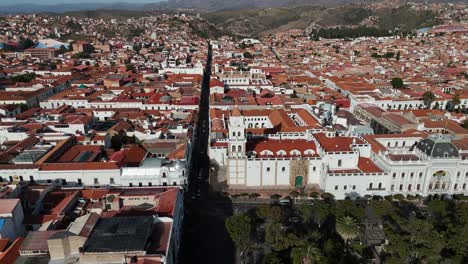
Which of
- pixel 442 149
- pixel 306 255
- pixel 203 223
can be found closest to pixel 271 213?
pixel 306 255

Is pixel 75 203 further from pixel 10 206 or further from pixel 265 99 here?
pixel 265 99

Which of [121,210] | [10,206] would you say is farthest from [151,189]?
[10,206]

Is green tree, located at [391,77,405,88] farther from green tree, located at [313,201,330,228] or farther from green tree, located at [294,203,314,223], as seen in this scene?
green tree, located at [294,203,314,223]

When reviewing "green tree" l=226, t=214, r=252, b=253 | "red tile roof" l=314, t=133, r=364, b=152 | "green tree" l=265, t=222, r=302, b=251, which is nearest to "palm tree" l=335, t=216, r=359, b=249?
"green tree" l=265, t=222, r=302, b=251

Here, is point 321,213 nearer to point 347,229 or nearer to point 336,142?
point 347,229

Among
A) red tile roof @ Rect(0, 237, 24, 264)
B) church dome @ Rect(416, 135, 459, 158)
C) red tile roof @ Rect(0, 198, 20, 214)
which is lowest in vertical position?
red tile roof @ Rect(0, 237, 24, 264)

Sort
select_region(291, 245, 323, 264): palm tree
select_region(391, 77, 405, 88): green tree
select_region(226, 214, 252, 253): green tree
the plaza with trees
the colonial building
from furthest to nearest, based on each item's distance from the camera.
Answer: select_region(391, 77, 405, 88): green tree → the colonial building → select_region(226, 214, 252, 253): green tree → the plaza with trees → select_region(291, 245, 323, 264): palm tree
